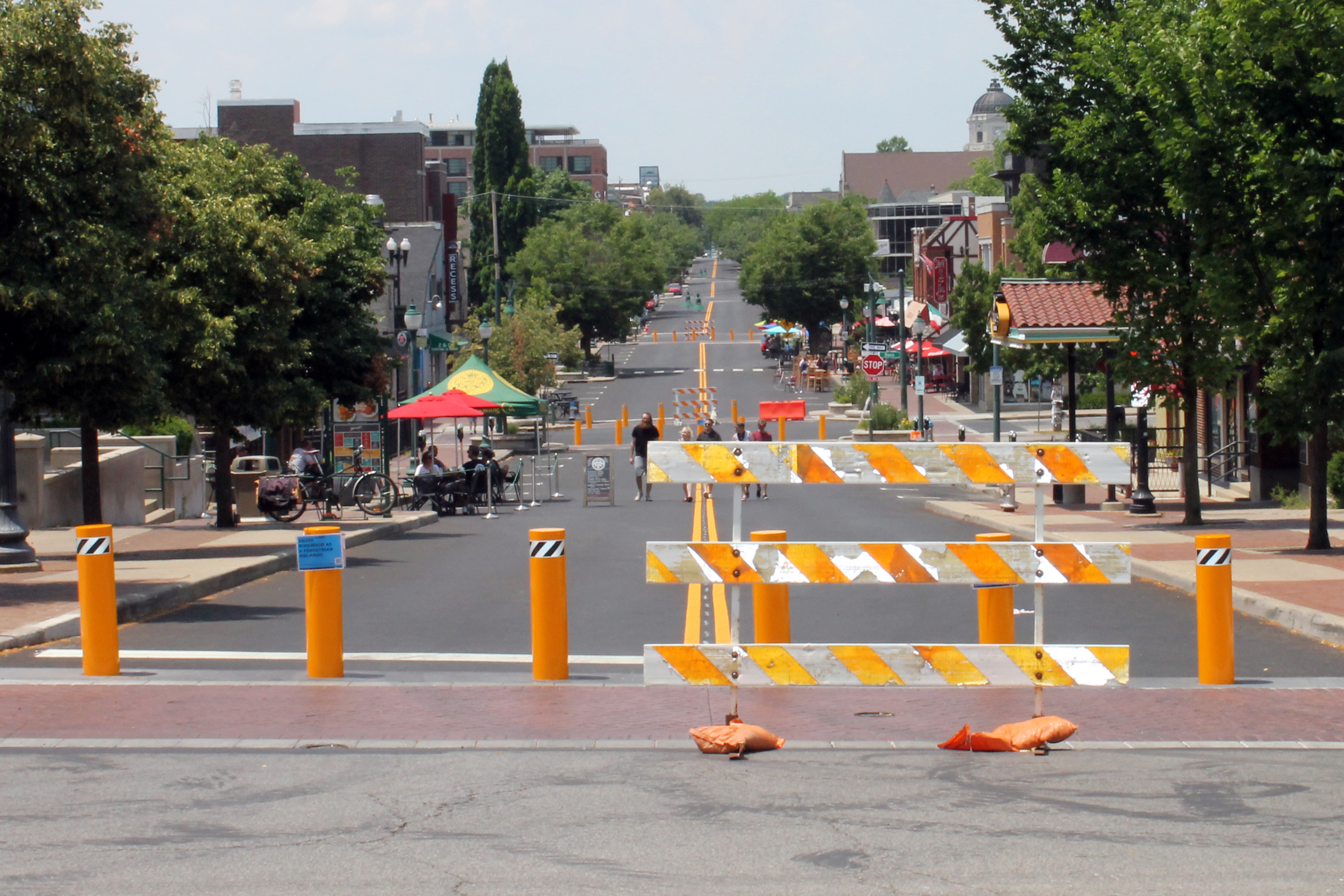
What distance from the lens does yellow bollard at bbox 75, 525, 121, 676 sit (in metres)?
9.27

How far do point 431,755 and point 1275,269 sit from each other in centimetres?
1292

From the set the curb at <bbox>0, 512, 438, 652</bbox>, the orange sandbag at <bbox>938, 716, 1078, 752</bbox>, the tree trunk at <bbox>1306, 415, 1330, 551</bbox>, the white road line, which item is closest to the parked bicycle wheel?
the curb at <bbox>0, 512, 438, 652</bbox>

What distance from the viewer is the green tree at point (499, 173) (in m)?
97.2

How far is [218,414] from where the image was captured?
21625mm

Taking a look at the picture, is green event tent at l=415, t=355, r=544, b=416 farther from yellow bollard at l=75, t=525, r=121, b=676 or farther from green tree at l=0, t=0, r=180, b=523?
yellow bollard at l=75, t=525, r=121, b=676

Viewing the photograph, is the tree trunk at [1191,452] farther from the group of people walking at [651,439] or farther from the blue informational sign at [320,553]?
the blue informational sign at [320,553]

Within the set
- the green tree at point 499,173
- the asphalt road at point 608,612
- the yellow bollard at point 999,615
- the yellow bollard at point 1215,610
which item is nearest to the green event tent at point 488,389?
the asphalt road at point 608,612

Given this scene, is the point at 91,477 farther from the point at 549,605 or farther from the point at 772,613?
the point at 772,613

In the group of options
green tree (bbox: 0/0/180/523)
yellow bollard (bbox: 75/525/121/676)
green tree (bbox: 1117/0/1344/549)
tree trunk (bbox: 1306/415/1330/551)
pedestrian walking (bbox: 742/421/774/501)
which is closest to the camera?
yellow bollard (bbox: 75/525/121/676)

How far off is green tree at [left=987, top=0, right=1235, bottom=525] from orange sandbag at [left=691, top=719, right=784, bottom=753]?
42.2 ft

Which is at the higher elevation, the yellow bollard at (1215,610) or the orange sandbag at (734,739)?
the yellow bollard at (1215,610)

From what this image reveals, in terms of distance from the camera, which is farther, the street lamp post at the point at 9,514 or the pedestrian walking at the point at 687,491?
the pedestrian walking at the point at 687,491

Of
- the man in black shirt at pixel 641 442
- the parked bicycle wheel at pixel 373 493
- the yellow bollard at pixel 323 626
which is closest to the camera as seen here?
the yellow bollard at pixel 323 626

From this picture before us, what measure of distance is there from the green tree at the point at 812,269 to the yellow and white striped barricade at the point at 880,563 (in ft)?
298
